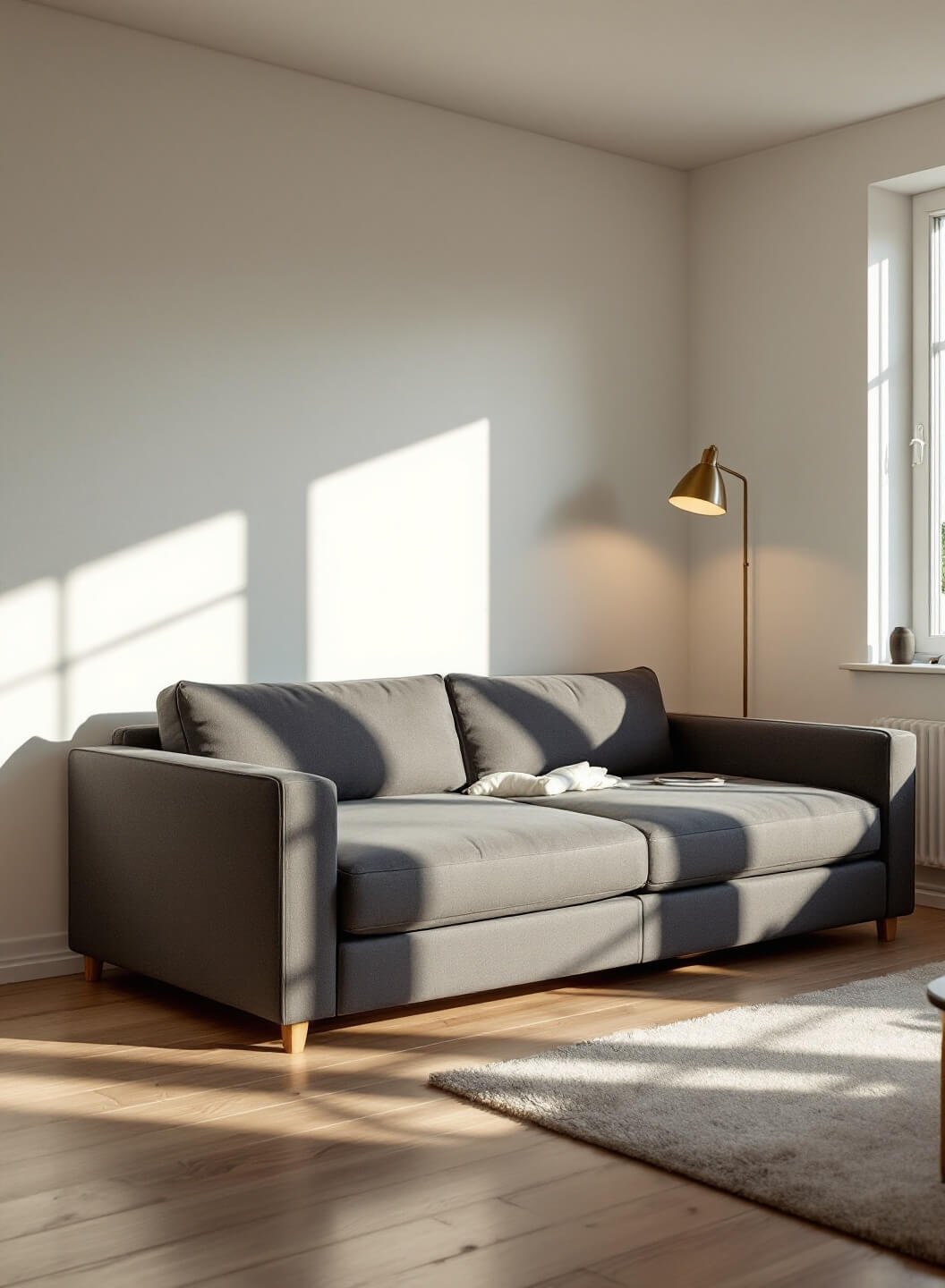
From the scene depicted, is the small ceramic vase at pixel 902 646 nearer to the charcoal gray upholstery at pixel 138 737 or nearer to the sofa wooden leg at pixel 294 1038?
the charcoal gray upholstery at pixel 138 737

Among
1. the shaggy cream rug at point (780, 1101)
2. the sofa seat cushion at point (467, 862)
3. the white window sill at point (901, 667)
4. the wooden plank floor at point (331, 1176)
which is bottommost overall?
the wooden plank floor at point (331, 1176)

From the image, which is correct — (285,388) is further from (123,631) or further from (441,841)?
(441,841)

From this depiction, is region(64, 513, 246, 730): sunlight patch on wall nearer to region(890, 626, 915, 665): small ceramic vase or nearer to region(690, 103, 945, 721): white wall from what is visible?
region(690, 103, 945, 721): white wall

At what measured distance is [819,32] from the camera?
419cm

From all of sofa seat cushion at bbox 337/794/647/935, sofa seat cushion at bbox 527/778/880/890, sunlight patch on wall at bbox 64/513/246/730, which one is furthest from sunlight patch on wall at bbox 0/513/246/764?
sofa seat cushion at bbox 527/778/880/890

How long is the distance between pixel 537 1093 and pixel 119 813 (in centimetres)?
140

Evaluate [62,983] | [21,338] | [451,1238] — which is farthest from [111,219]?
[451,1238]

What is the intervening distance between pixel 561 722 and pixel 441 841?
4.21 ft

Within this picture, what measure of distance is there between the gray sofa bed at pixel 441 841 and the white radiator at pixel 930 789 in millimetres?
403

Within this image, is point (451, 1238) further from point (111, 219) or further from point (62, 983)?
point (111, 219)

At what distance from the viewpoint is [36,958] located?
3.91m

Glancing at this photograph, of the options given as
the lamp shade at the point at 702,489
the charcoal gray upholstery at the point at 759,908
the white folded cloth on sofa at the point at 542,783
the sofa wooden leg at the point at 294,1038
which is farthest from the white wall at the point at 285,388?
the charcoal gray upholstery at the point at 759,908

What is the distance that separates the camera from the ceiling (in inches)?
157

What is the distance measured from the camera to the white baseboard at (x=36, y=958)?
3.86m
